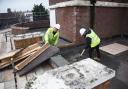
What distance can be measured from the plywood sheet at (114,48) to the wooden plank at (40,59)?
2609mm

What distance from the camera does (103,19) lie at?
30.4 feet

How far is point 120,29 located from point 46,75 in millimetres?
8971

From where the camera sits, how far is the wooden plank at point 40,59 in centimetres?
658

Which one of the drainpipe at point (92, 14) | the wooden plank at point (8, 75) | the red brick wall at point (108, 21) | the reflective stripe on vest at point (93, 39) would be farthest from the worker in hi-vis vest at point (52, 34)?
the red brick wall at point (108, 21)

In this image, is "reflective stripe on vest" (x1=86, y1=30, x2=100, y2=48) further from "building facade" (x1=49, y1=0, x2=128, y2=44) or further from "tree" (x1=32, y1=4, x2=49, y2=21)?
"tree" (x1=32, y1=4, x2=49, y2=21)

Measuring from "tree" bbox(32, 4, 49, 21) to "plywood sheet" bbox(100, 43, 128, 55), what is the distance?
48.3 feet

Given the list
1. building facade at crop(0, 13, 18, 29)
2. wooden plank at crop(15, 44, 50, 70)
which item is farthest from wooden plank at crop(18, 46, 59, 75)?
building facade at crop(0, 13, 18, 29)

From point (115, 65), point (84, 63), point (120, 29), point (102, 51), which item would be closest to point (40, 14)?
point (120, 29)

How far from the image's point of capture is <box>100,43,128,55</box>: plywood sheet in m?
7.46

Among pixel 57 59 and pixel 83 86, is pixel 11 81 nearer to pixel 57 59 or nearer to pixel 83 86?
pixel 57 59

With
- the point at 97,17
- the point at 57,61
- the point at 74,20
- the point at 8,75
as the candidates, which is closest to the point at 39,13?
the point at 97,17

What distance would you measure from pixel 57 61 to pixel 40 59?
0.93 m

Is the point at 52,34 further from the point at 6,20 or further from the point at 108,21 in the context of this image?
the point at 6,20

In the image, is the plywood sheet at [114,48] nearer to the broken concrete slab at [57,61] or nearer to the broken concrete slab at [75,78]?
the broken concrete slab at [57,61]
